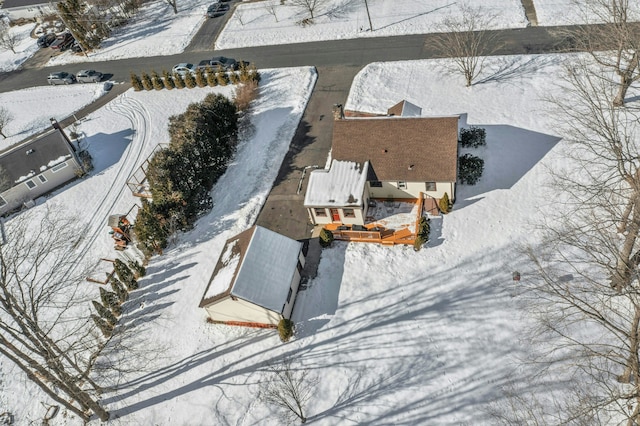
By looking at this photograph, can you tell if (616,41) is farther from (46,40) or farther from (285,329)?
(46,40)

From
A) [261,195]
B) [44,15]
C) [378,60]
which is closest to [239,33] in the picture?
[378,60]

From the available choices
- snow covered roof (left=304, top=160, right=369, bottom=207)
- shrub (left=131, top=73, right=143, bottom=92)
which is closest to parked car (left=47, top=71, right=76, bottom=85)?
shrub (left=131, top=73, right=143, bottom=92)

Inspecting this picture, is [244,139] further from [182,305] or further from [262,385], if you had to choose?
[262,385]

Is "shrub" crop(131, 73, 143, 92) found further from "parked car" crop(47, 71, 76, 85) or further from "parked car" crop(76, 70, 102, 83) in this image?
"parked car" crop(47, 71, 76, 85)

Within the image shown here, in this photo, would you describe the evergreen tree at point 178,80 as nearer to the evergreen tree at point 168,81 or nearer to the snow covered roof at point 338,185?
the evergreen tree at point 168,81

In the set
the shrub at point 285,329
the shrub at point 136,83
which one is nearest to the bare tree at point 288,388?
the shrub at point 285,329
